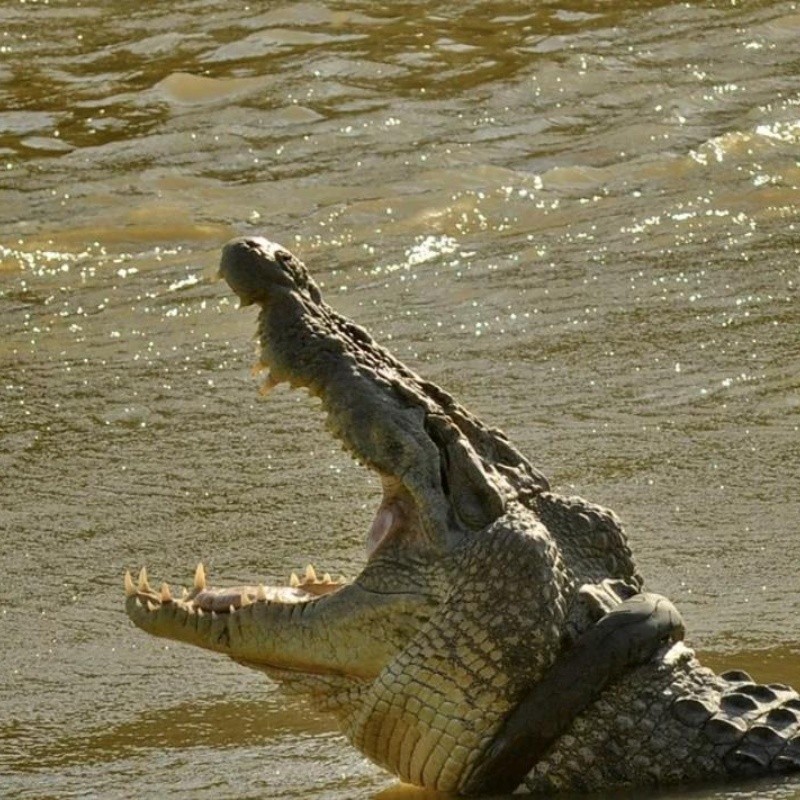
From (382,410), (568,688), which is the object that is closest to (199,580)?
(382,410)

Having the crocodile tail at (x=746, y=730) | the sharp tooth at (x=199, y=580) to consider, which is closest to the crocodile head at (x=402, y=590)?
the sharp tooth at (x=199, y=580)

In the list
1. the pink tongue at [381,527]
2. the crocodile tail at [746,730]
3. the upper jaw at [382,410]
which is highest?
the upper jaw at [382,410]

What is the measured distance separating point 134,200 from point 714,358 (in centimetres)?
342

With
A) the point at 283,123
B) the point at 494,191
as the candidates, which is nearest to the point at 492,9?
Result: the point at 283,123

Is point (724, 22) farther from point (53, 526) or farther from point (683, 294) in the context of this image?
point (53, 526)

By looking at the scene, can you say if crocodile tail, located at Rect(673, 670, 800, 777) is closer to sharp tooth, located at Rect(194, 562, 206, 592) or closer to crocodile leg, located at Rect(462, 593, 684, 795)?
crocodile leg, located at Rect(462, 593, 684, 795)

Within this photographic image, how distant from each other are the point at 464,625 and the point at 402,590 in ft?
0.60

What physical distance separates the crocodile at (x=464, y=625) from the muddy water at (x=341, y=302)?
0.26 meters

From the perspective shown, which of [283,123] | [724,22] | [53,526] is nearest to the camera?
[53,526]

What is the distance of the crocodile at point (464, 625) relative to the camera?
4254 millimetres

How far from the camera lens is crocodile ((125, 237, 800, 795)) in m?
4.25

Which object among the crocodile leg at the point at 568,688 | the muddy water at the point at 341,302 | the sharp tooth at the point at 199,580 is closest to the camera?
the crocodile leg at the point at 568,688

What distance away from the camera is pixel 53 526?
6.65m

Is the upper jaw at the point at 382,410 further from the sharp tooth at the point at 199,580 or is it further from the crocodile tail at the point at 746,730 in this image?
the crocodile tail at the point at 746,730
